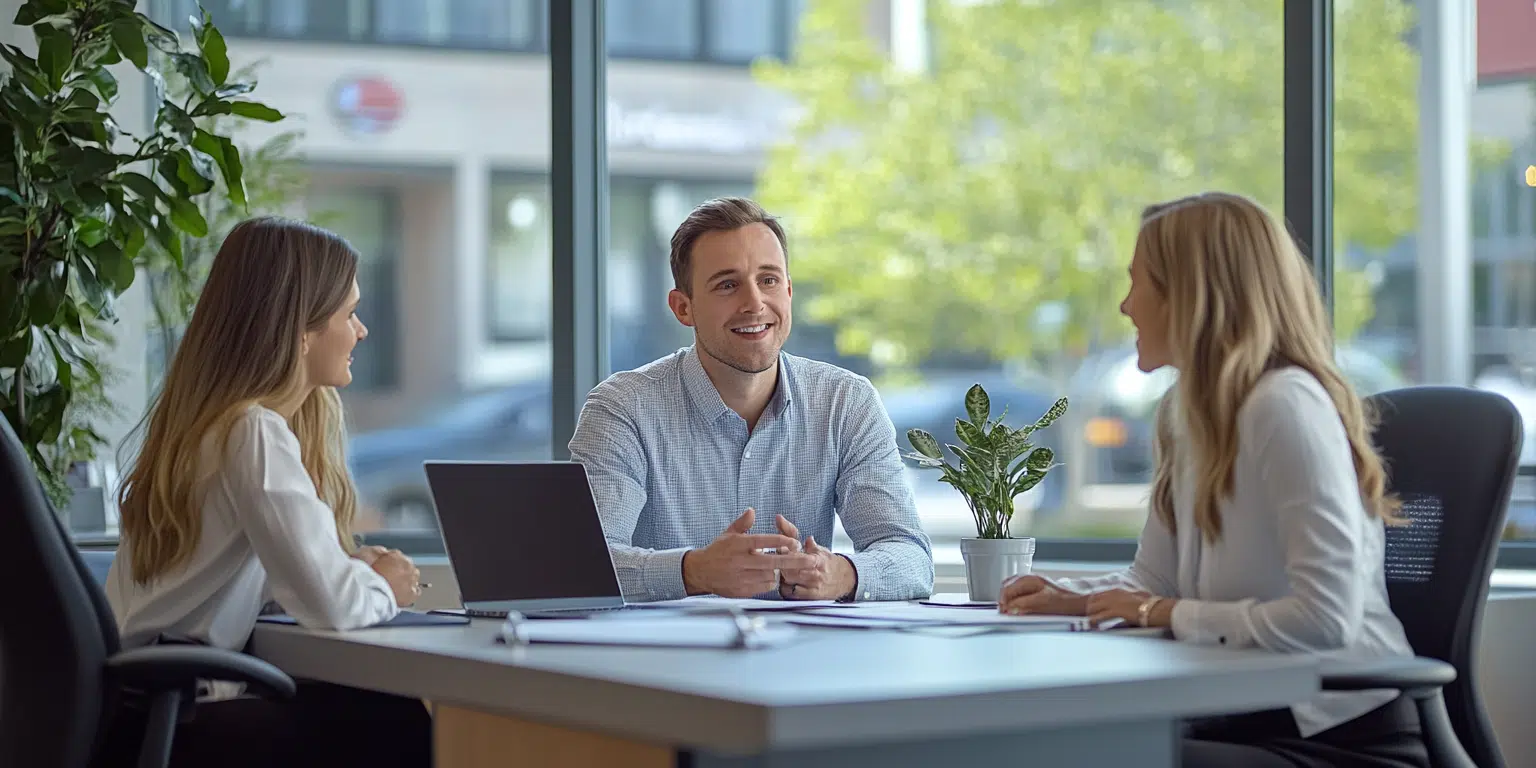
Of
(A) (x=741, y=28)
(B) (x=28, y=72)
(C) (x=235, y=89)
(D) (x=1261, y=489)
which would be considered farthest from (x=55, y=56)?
(A) (x=741, y=28)

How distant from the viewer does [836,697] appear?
135 centimetres

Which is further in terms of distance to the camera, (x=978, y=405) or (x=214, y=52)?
(x=214, y=52)

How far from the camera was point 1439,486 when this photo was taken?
2.18 metres

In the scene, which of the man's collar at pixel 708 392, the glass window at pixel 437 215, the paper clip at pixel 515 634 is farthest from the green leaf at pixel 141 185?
the glass window at pixel 437 215

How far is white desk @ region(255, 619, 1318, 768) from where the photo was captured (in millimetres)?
1370

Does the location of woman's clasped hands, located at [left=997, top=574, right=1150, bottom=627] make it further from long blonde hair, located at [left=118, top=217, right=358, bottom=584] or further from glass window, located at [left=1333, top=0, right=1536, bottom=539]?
glass window, located at [left=1333, top=0, right=1536, bottom=539]

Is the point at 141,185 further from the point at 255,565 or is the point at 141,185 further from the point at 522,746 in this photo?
the point at 522,746

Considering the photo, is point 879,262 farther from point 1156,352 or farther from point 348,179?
point 1156,352

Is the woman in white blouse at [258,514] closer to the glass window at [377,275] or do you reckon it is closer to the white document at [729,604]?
the white document at [729,604]

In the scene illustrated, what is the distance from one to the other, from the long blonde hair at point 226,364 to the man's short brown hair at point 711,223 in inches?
30.8

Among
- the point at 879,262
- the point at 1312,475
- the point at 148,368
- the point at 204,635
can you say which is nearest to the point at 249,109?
the point at 148,368

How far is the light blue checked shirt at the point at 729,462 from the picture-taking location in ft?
9.26

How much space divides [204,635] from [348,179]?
7.17 metres

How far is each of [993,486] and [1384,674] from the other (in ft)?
2.54
